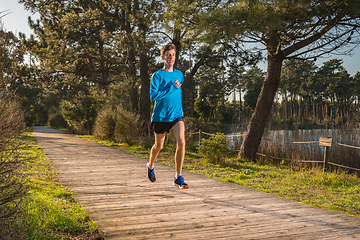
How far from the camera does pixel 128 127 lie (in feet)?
47.5

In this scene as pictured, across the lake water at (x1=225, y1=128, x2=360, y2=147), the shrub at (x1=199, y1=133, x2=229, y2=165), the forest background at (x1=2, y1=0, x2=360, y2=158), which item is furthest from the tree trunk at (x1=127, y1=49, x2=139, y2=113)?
the shrub at (x1=199, y1=133, x2=229, y2=165)

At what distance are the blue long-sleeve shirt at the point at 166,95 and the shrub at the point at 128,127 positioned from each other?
34.0 ft

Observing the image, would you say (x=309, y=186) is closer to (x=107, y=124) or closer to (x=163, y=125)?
(x=163, y=125)

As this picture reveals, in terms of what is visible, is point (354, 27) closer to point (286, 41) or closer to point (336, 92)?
point (286, 41)

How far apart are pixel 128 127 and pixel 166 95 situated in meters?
10.9

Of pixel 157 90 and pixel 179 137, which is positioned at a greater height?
pixel 157 90

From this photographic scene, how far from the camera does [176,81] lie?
3.74 metres

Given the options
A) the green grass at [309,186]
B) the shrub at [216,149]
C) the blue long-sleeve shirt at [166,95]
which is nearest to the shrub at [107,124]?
the shrub at [216,149]

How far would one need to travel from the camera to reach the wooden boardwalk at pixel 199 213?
318 cm

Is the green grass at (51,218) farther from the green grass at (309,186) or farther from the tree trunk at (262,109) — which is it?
the tree trunk at (262,109)

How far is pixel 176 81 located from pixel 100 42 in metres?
20.5

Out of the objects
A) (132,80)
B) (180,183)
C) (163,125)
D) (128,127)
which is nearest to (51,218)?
(180,183)

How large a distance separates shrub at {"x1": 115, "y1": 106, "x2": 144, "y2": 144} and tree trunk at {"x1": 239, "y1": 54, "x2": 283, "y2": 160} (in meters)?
5.41

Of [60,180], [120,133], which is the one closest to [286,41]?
[60,180]
